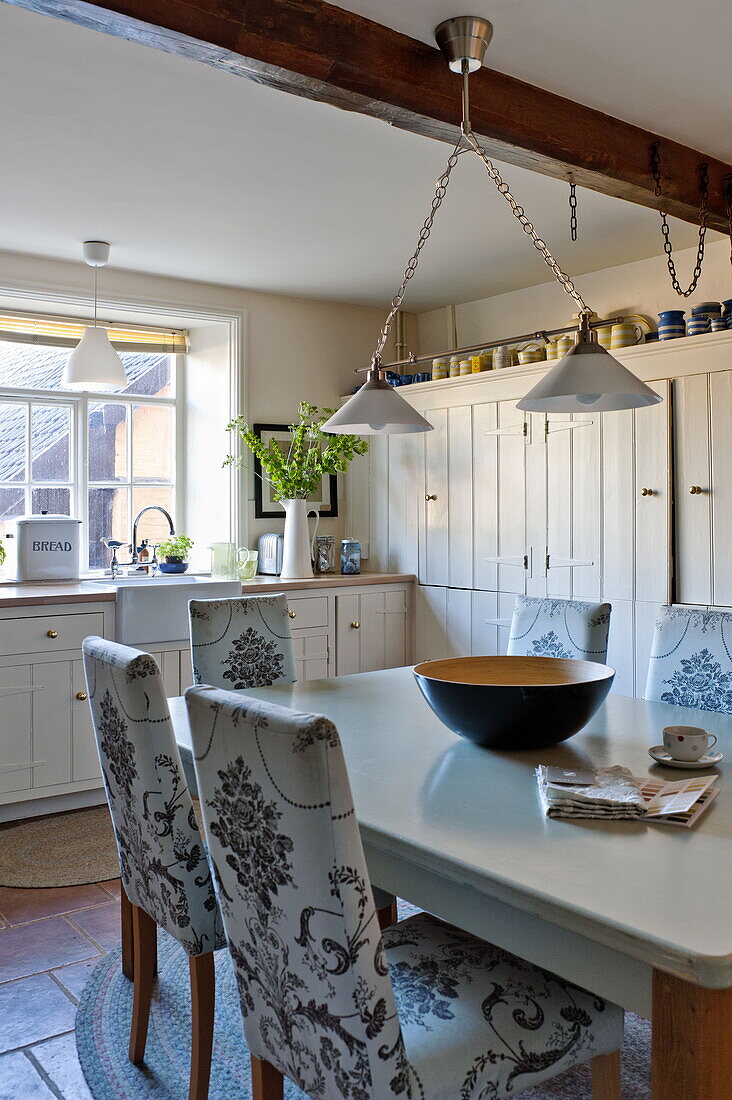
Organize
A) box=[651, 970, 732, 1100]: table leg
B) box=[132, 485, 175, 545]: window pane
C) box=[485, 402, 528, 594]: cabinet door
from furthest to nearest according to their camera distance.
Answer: box=[132, 485, 175, 545]: window pane, box=[485, 402, 528, 594]: cabinet door, box=[651, 970, 732, 1100]: table leg

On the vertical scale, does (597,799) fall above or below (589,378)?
below

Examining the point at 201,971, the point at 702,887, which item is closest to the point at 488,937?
the point at 702,887

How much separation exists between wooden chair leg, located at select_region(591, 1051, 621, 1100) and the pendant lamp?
335cm

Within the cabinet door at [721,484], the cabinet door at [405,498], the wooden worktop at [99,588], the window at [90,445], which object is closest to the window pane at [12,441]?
the window at [90,445]

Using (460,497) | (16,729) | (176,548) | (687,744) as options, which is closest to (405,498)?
(460,497)

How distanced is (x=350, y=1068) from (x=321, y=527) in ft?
13.0

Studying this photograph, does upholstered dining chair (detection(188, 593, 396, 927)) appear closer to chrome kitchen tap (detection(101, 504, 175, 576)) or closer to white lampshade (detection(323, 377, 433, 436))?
white lampshade (detection(323, 377, 433, 436))

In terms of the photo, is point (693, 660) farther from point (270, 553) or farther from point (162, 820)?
point (270, 553)

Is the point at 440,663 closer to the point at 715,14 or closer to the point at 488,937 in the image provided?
the point at 488,937

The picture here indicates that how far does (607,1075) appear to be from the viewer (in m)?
1.54

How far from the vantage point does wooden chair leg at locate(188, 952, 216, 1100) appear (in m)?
1.76

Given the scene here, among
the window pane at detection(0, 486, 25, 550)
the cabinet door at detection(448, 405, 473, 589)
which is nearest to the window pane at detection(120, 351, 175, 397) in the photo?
the window pane at detection(0, 486, 25, 550)

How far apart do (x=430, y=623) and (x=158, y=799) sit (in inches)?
118

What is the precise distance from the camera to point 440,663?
2.41 m
